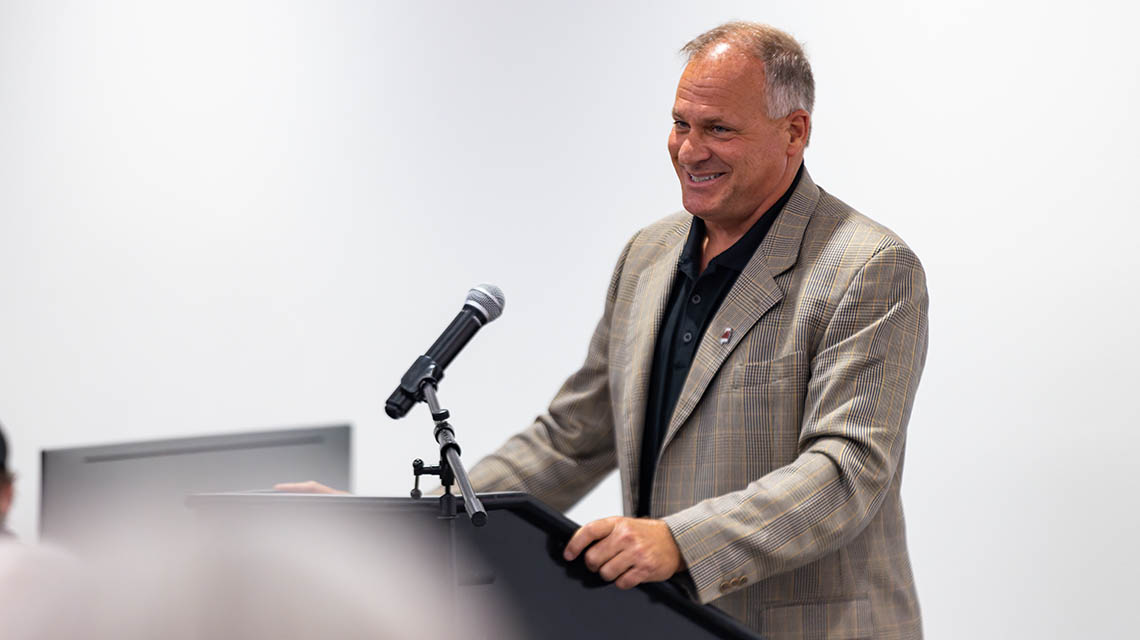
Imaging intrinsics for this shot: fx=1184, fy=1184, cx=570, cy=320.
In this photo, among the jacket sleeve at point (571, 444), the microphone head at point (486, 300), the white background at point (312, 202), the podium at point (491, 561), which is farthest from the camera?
the white background at point (312, 202)

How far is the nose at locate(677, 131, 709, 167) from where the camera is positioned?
1.87 m

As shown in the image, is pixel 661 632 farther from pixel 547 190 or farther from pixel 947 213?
pixel 547 190

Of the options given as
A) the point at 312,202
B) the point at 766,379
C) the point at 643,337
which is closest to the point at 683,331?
the point at 643,337

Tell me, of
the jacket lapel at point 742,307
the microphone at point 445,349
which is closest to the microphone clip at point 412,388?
the microphone at point 445,349

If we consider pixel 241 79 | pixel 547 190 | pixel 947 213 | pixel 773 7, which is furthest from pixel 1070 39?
pixel 241 79

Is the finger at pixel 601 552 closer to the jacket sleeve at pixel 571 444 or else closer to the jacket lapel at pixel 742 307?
the jacket lapel at pixel 742 307

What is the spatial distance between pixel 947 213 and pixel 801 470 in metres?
1.46

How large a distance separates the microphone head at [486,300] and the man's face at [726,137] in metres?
0.43

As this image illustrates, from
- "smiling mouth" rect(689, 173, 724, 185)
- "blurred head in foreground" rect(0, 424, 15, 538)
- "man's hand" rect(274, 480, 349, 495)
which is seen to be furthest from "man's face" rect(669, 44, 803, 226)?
"blurred head in foreground" rect(0, 424, 15, 538)

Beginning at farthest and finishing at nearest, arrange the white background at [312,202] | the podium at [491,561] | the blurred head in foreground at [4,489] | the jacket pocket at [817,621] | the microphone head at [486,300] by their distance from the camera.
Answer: the white background at [312,202] < the jacket pocket at [817,621] < the microphone head at [486,300] < the podium at [491,561] < the blurred head in foreground at [4,489]

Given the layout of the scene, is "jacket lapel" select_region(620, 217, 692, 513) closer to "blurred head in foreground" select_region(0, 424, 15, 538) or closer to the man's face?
the man's face

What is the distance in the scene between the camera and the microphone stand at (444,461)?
50.8 inches

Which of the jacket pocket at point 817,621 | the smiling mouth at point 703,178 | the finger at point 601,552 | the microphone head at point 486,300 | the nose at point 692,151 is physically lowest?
the jacket pocket at point 817,621

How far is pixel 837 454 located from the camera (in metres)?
1.64
